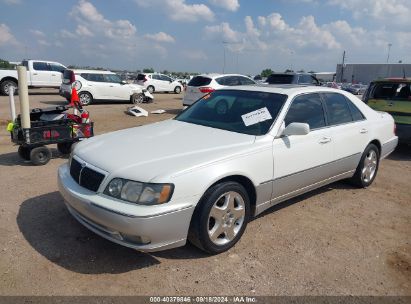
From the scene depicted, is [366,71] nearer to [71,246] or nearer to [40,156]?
[40,156]

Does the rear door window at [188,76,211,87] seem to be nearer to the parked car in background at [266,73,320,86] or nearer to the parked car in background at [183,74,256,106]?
the parked car in background at [183,74,256,106]

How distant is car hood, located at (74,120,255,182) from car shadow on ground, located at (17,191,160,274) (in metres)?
0.86

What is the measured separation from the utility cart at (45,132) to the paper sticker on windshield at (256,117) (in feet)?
12.4

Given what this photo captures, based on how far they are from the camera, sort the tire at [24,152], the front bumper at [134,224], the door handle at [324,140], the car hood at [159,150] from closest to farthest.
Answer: the front bumper at [134,224] < the car hood at [159,150] < the door handle at [324,140] < the tire at [24,152]

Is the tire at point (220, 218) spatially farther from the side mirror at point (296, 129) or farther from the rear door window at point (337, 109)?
the rear door window at point (337, 109)

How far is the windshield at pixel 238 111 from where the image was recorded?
4070mm

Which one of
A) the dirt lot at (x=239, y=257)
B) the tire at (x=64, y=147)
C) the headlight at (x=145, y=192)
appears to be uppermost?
the headlight at (x=145, y=192)

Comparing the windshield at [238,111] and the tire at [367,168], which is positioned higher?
the windshield at [238,111]

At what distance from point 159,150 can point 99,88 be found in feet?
46.7

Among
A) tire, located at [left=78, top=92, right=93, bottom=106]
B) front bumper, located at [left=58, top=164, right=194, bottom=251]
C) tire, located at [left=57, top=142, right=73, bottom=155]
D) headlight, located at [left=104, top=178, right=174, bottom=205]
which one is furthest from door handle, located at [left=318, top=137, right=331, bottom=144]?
tire, located at [left=78, top=92, right=93, bottom=106]

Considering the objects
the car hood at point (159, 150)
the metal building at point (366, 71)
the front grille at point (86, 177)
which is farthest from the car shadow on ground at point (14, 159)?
the metal building at point (366, 71)

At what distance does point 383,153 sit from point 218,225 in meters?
3.81

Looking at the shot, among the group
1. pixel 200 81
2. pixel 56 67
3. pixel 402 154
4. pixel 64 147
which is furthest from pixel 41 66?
pixel 402 154

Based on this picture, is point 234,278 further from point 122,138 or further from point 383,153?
point 383,153
